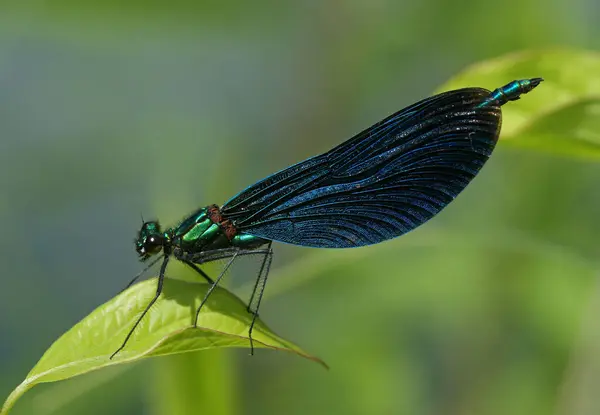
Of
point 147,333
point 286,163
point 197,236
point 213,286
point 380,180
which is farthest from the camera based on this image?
point 286,163

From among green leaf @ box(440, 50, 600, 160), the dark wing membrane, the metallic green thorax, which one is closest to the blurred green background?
the metallic green thorax

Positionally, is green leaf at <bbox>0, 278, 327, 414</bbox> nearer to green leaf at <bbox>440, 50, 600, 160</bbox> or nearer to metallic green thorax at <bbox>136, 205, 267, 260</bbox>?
metallic green thorax at <bbox>136, 205, 267, 260</bbox>

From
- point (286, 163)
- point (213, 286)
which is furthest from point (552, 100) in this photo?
point (286, 163)

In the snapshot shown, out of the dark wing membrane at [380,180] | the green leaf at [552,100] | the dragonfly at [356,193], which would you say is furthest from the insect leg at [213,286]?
the green leaf at [552,100]

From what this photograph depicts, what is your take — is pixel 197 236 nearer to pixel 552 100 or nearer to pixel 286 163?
pixel 552 100

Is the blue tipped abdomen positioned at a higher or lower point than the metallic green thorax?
higher

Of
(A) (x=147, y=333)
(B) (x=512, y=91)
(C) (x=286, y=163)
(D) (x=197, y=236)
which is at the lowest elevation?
(A) (x=147, y=333)

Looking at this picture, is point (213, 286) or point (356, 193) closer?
point (213, 286)

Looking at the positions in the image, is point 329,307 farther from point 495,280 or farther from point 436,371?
point 495,280
